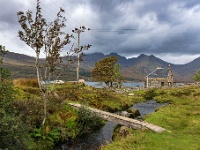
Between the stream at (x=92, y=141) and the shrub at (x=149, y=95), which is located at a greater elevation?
the shrub at (x=149, y=95)

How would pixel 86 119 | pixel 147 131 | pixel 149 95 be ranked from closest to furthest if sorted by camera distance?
pixel 147 131 < pixel 86 119 < pixel 149 95

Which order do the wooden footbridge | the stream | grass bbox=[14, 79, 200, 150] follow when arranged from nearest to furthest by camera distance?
grass bbox=[14, 79, 200, 150], the wooden footbridge, the stream

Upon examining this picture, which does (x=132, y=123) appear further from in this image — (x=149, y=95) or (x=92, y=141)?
(x=149, y=95)

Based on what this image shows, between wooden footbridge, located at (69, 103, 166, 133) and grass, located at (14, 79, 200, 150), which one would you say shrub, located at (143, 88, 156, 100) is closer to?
grass, located at (14, 79, 200, 150)

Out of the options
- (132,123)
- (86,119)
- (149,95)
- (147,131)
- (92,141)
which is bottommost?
(92,141)

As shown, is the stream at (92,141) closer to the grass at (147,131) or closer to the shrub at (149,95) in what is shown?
the grass at (147,131)

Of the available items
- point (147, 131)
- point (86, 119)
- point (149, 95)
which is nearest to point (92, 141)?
point (86, 119)

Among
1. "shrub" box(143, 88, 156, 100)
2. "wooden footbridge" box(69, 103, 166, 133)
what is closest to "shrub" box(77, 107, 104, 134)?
"wooden footbridge" box(69, 103, 166, 133)

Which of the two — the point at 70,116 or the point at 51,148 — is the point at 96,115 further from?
the point at 51,148

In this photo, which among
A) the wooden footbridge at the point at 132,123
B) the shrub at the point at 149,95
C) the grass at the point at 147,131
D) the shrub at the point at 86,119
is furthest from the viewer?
the shrub at the point at 149,95

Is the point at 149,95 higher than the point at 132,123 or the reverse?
the reverse

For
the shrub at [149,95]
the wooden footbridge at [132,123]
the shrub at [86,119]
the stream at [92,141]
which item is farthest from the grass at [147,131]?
the shrub at [149,95]

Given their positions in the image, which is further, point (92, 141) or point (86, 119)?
point (86, 119)

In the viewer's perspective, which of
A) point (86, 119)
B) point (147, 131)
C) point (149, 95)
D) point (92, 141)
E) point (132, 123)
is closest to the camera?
point (147, 131)
